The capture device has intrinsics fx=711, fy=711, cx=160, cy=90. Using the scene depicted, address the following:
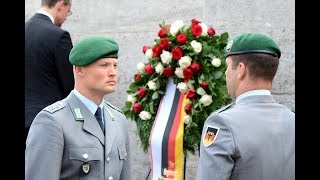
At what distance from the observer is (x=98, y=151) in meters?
3.70

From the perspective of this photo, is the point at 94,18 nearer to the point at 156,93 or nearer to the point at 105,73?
the point at 156,93

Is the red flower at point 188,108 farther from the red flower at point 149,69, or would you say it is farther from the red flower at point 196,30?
the red flower at point 196,30

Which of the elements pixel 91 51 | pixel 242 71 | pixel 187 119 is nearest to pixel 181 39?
pixel 187 119

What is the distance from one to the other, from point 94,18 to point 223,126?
13.5 feet

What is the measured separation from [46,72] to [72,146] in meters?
2.10

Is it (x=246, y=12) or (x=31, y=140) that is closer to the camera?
(x=31, y=140)

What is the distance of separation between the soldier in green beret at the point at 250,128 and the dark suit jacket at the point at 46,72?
2412 mm

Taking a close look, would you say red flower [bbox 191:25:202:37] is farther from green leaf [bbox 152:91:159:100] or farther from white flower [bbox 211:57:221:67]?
green leaf [bbox 152:91:159:100]

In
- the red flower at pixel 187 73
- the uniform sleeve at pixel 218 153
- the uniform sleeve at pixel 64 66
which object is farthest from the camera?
the red flower at pixel 187 73

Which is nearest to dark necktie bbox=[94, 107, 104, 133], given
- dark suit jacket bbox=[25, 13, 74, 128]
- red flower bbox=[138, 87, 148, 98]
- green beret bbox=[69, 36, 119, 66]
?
green beret bbox=[69, 36, 119, 66]

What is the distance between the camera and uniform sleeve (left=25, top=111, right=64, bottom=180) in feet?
11.4

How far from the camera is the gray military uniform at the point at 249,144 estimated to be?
10.3 ft

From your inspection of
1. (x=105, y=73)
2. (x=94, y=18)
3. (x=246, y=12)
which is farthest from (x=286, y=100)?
(x=105, y=73)

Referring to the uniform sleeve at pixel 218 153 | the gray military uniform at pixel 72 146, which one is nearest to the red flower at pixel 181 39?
the gray military uniform at pixel 72 146
